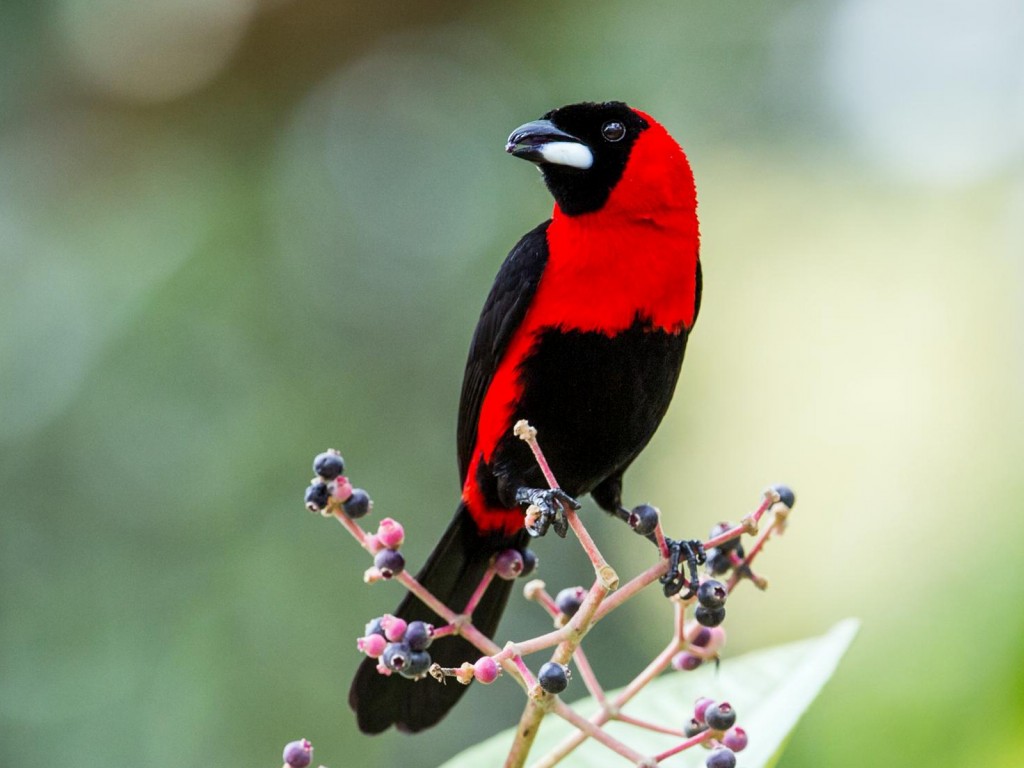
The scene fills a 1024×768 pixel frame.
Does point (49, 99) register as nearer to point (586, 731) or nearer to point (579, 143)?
point (579, 143)

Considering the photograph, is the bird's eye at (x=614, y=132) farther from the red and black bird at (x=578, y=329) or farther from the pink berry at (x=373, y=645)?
the pink berry at (x=373, y=645)

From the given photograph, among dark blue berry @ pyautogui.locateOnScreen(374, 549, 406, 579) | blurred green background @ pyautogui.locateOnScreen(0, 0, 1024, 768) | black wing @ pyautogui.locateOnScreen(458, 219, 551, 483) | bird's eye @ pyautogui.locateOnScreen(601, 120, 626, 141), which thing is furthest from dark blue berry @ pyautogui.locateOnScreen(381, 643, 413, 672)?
blurred green background @ pyautogui.locateOnScreen(0, 0, 1024, 768)

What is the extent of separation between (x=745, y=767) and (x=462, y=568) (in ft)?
3.26

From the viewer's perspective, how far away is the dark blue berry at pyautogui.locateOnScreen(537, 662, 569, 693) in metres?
1.43

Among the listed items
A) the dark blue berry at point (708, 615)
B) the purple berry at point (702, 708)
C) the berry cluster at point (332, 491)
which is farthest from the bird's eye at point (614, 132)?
the purple berry at point (702, 708)

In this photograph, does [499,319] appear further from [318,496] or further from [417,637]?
[417,637]

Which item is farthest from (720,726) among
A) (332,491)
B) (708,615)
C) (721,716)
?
A: (332,491)

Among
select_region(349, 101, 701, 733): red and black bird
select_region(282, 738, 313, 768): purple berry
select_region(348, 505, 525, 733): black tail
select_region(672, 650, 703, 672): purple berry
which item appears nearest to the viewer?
select_region(282, 738, 313, 768): purple berry

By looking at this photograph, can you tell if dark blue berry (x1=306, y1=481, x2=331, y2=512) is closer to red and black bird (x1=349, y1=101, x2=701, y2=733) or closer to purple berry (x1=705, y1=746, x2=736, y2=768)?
red and black bird (x1=349, y1=101, x2=701, y2=733)

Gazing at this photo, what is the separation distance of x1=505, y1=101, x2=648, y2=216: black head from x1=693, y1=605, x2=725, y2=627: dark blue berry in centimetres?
92

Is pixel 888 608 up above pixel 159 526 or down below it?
above

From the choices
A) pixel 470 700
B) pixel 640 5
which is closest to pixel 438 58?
pixel 640 5

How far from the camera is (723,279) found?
6.29 m

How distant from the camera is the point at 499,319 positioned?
90.7 inches
